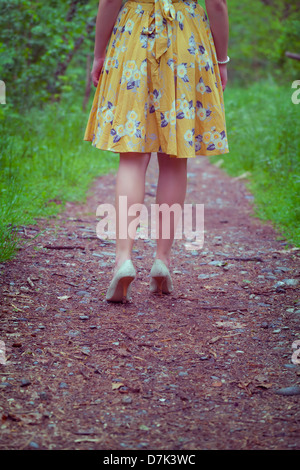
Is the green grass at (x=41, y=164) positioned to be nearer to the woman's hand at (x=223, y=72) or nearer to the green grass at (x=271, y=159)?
the woman's hand at (x=223, y=72)

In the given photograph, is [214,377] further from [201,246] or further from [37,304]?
[201,246]

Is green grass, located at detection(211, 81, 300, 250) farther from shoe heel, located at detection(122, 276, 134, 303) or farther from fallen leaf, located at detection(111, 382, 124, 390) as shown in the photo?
fallen leaf, located at detection(111, 382, 124, 390)

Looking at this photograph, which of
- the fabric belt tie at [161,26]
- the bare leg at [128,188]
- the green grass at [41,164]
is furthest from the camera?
the green grass at [41,164]

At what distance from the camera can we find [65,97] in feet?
23.6

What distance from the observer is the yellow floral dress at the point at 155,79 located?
2164 millimetres

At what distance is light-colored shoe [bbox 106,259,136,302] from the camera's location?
218cm

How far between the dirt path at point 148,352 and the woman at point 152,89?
0.29 meters

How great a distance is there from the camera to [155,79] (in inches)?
85.9

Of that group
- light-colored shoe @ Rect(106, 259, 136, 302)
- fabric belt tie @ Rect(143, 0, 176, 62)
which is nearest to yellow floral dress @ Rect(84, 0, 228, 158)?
fabric belt tie @ Rect(143, 0, 176, 62)

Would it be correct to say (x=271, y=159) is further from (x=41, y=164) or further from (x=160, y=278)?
(x=160, y=278)

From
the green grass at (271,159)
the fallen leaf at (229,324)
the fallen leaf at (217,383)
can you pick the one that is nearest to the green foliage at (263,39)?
the green grass at (271,159)

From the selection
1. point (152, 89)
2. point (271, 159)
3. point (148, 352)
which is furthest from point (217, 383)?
point (271, 159)

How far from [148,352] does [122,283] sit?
1.33ft

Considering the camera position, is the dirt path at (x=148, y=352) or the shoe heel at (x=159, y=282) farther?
the shoe heel at (x=159, y=282)
